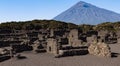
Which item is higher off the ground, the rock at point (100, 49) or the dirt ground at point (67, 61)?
the rock at point (100, 49)

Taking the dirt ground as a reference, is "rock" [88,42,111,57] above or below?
above

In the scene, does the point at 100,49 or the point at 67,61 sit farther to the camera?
the point at 100,49

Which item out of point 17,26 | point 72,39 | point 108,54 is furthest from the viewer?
point 17,26

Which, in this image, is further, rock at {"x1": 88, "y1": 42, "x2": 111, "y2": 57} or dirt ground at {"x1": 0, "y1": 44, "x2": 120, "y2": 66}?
rock at {"x1": 88, "y1": 42, "x2": 111, "y2": 57}

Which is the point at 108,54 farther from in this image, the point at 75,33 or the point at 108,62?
the point at 75,33

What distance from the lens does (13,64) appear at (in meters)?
25.5

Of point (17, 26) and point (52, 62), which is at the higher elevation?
point (17, 26)

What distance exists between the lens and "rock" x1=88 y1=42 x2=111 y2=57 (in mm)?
28688

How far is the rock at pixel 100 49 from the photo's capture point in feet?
94.1

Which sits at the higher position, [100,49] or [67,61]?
[100,49]

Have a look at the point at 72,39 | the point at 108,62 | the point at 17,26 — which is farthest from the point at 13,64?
the point at 17,26

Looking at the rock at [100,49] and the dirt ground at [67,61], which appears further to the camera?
the rock at [100,49]

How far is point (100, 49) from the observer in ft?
96.3

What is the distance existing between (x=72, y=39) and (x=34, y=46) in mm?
8643
